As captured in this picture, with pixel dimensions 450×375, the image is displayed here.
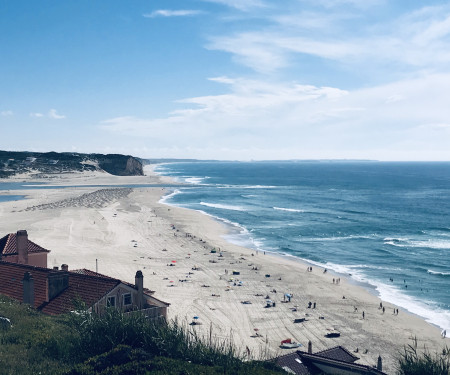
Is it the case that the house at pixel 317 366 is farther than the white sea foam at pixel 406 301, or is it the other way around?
the white sea foam at pixel 406 301

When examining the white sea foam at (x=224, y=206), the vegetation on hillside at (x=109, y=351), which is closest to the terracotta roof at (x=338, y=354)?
the vegetation on hillside at (x=109, y=351)

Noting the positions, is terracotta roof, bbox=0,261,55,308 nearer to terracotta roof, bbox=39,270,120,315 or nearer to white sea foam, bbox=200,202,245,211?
terracotta roof, bbox=39,270,120,315

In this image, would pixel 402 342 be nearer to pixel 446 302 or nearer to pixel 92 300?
pixel 446 302

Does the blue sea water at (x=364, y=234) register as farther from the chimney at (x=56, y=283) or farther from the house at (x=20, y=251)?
the house at (x=20, y=251)

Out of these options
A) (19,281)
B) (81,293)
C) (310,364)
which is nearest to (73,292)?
(81,293)

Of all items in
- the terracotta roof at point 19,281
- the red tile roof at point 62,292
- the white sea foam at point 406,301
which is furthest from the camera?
the white sea foam at point 406,301

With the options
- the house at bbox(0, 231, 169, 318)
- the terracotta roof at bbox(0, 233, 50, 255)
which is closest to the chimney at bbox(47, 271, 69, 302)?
the house at bbox(0, 231, 169, 318)

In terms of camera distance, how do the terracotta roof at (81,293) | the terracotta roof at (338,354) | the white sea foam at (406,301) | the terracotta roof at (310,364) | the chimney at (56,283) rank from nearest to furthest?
the terracotta roof at (310,364)
the terracotta roof at (81,293)
the terracotta roof at (338,354)
the chimney at (56,283)
the white sea foam at (406,301)
